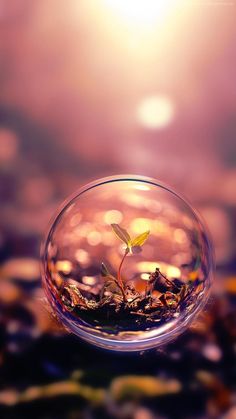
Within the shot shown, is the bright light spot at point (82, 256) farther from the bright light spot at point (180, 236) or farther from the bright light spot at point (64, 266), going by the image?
the bright light spot at point (180, 236)

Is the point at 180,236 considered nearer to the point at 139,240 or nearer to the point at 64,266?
the point at 139,240

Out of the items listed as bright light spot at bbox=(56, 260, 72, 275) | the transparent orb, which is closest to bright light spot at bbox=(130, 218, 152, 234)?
the transparent orb

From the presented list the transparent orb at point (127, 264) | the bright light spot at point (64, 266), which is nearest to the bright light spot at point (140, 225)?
the transparent orb at point (127, 264)

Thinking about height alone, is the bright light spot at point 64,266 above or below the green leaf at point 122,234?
below

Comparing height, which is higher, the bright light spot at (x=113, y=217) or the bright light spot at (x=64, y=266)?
the bright light spot at (x=113, y=217)

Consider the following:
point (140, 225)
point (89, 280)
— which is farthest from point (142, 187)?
point (89, 280)

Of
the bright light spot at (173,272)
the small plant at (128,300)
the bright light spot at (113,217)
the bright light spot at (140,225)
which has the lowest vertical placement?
the small plant at (128,300)

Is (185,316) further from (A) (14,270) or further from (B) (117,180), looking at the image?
(A) (14,270)

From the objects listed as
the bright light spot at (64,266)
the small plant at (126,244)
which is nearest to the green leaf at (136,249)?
the small plant at (126,244)

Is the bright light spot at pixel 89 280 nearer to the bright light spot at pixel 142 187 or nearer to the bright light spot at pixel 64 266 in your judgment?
the bright light spot at pixel 64 266
